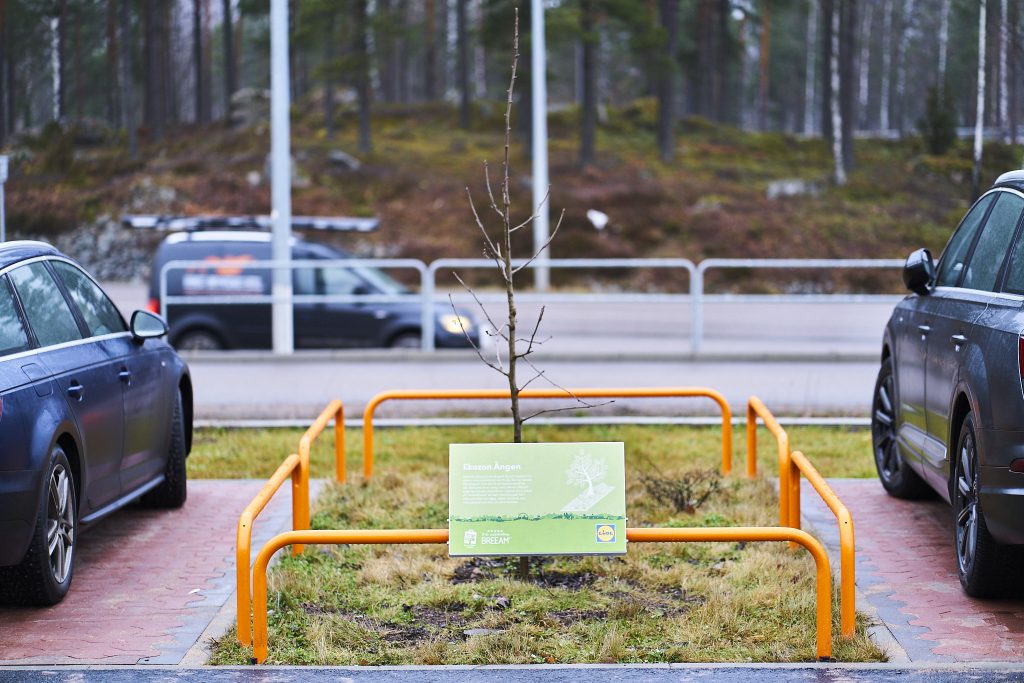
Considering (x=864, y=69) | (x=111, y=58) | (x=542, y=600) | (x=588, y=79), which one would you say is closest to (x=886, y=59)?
(x=864, y=69)

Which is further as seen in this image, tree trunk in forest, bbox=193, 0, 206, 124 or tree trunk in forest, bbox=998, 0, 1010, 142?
tree trunk in forest, bbox=193, 0, 206, 124

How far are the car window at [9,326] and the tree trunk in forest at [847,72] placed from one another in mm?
46883

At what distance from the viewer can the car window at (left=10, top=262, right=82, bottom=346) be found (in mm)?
6793

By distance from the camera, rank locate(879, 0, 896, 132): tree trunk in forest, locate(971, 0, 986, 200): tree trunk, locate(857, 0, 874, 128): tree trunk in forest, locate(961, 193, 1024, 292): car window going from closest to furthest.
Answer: locate(961, 193, 1024, 292): car window, locate(971, 0, 986, 200): tree trunk, locate(879, 0, 896, 132): tree trunk in forest, locate(857, 0, 874, 128): tree trunk in forest

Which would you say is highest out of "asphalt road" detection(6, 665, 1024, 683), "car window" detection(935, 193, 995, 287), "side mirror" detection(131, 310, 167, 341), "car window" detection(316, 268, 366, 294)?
"car window" detection(935, 193, 995, 287)

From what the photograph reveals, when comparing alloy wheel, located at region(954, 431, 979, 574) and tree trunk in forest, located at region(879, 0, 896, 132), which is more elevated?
tree trunk in forest, located at region(879, 0, 896, 132)

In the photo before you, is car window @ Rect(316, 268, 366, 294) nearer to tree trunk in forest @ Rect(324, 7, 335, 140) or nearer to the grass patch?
the grass patch

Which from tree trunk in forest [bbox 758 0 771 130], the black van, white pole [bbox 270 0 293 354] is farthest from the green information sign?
tree trunk in forest [bbox 758 0 771 130]

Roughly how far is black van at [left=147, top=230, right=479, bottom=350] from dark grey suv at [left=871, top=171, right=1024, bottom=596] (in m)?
10.5

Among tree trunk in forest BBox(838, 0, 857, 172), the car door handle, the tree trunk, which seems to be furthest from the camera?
tree trunk in forest BBox(838, 0, 857, 172)

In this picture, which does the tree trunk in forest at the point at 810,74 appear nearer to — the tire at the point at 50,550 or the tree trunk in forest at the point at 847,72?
the tree trunk in forest at the point at 847,72

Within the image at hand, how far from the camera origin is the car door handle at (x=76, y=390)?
6.71 meters

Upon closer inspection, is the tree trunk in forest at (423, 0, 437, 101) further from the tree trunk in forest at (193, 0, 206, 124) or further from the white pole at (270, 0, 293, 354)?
the white pole at (270, 0, 293, 354)

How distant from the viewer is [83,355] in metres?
7.19
